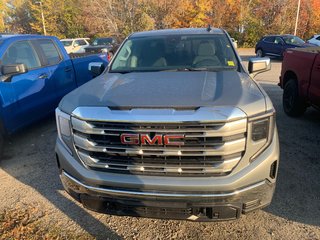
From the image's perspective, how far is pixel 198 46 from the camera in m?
4.14

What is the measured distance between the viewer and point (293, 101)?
6.23 metres

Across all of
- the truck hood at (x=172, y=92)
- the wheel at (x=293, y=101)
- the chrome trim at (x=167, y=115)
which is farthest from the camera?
the wheel at (x=293, y=101)

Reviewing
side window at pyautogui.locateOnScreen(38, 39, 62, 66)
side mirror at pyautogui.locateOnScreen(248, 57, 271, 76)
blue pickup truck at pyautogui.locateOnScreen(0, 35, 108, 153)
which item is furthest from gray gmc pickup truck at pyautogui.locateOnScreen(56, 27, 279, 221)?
side window at pyautogui.locateOnScreen(38, 39, 62, 66)

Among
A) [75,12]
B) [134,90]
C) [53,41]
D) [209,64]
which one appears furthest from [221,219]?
[75,12]

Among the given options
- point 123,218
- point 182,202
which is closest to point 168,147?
point 182,202

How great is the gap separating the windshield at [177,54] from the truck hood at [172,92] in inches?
12.6

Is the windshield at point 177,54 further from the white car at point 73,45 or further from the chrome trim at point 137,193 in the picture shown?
the white car at point 73,45

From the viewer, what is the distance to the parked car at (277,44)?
60.0ft

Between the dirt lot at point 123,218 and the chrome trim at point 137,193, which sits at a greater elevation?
the chrome trim at point 137,193

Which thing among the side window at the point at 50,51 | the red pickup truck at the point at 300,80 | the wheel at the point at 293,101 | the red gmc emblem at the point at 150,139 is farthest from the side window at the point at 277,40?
the red gmc emblem at the point at 150,139

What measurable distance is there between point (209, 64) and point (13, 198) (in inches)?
112

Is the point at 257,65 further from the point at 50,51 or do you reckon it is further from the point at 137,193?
the point at 50,51

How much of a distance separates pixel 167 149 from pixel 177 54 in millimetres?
1949

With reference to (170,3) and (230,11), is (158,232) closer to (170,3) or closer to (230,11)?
(170,3)
